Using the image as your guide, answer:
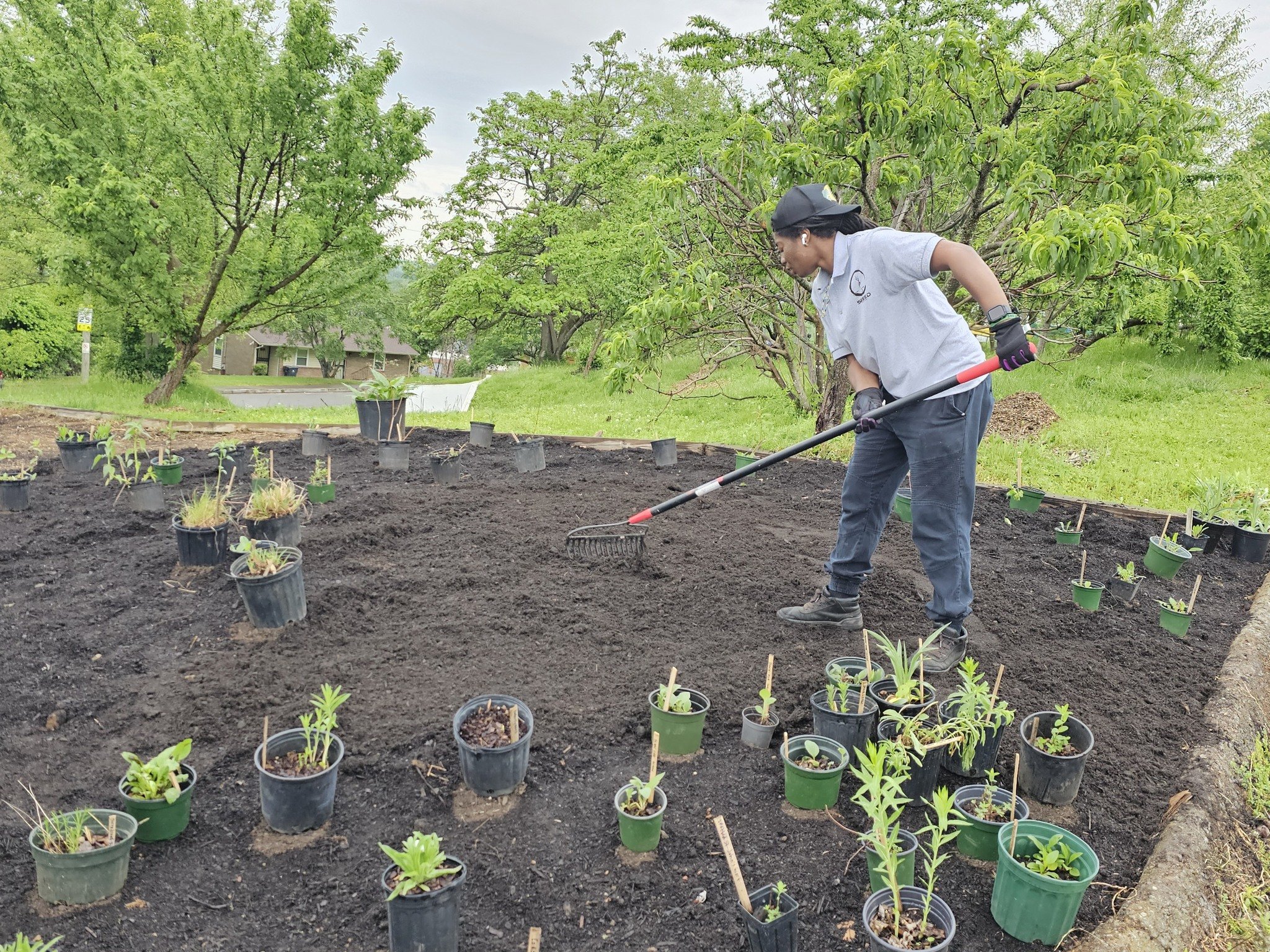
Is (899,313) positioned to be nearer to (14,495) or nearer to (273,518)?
(273,518)

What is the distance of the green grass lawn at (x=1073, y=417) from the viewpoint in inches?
293

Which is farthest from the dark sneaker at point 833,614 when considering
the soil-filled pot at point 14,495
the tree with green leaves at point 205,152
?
the tree with green leaves at point 205,152

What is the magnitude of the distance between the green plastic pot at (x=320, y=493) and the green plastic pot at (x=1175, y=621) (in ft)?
17.8

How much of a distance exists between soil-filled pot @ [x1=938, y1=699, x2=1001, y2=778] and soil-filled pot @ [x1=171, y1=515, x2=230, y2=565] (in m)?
3.85

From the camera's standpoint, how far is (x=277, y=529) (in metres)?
4.47

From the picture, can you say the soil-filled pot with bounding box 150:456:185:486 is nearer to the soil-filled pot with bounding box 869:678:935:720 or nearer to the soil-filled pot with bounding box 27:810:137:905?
the soil-filled pot with bounding box 27:810:137:905

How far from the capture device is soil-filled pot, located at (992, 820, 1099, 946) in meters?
1.84

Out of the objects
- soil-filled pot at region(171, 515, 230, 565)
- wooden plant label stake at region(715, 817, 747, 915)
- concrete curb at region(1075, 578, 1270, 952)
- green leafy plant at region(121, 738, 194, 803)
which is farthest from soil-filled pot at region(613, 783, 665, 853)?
soil-filled pot at region(171, 515, 230, 565)

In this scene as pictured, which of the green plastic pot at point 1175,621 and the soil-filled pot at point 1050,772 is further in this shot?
the green plastic pot at point 1175,621

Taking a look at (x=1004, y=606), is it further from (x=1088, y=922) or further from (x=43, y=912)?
(x=43, y=912)

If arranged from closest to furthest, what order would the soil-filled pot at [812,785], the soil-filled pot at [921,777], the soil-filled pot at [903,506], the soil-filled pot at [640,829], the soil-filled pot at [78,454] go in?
the soil-filled pot at [640,829] → the soil-filled pot at [812,785] → the soil-filled pot at [921,777] → the soil-filled pot at [903,506] → the soil-filled pot at [78,454]

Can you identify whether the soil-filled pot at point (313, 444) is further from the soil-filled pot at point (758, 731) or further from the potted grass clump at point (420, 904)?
the potted grass clump at point (420, 904)

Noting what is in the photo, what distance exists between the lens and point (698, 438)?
9383 mm

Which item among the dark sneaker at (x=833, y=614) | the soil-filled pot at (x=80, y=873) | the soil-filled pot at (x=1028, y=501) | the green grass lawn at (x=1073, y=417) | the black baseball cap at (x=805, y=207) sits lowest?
the soil-filled pot at (x=80, y=873)
